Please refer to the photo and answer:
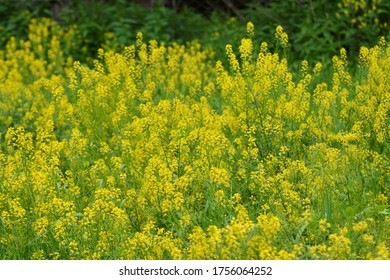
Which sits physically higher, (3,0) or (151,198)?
(3,0)

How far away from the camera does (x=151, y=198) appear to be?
4832mm

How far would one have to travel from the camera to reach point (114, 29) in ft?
33.1

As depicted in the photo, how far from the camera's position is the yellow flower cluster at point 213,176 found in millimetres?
4227

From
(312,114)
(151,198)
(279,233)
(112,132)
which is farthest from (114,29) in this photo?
(279,233)

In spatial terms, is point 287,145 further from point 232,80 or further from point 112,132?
point 112,132

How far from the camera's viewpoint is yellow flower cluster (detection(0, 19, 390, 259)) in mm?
4227

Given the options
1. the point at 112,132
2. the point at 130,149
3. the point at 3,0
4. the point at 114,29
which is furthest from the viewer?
the point at 3,0

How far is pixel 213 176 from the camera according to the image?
4.67 metres

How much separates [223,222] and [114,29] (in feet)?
19.5
